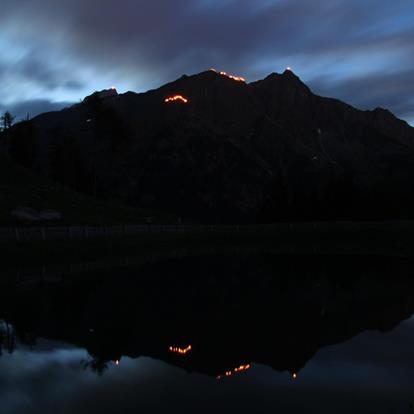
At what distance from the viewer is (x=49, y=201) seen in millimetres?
69750

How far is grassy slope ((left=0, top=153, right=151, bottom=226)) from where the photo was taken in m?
62.9

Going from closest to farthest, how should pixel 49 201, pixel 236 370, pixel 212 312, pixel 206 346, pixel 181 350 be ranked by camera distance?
pixel 236 370 → pixel 181 350 → pixel 206 346 → pixel 212 312 → pixel 49 201

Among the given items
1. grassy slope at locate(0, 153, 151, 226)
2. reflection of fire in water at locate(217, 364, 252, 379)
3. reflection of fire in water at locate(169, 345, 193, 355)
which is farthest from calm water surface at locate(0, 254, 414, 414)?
grassy slope at locate(0, 153, 151, 226)

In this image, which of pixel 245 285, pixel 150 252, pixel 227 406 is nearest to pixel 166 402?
pixel 227 406

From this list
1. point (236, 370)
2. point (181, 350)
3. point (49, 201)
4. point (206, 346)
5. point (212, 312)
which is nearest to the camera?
point (236, 370)

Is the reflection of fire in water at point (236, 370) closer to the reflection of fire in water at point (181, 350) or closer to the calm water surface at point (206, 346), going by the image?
the calm water surface at point (206, 346)

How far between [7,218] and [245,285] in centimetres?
3141

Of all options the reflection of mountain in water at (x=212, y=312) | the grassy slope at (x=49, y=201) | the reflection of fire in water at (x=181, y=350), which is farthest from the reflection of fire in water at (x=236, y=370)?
the grassy slope at (x=49, y=201)

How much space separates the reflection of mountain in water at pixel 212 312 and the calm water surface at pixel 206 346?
72 mm

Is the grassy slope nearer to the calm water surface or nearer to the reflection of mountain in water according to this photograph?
the reflection of mountain in water

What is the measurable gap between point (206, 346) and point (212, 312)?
257 inches

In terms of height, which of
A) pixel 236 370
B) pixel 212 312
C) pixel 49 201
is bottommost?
pixel 212 312

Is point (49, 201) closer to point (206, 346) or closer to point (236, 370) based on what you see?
point (206, 346)

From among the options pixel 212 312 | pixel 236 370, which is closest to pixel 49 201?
pixel 212 312
